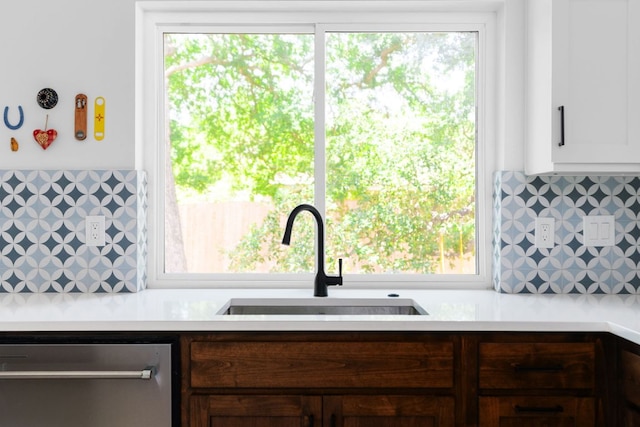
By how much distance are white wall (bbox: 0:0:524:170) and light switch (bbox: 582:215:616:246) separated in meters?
0.49

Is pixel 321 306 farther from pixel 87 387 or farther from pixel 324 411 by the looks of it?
pixel 87 387

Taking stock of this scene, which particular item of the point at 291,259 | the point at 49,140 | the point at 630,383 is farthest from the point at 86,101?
the point at 630,383

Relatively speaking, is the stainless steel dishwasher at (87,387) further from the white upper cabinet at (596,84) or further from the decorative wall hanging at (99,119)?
the white upper cabinet at (596,84)

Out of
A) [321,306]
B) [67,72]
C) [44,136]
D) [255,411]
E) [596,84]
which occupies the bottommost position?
[255,411]

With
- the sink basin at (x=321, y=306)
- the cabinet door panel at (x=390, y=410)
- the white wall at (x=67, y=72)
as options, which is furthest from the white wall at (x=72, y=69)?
the cabinet door panel at (x=390, y=410)

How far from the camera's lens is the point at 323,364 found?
1.62m

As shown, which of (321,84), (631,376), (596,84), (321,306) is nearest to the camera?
(631,376)

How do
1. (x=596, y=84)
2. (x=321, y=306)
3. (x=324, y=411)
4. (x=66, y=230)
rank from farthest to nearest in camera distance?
(x=66, y=230) < (x=321, y=306) < (x=596, y=84) < (x=324, y=411)

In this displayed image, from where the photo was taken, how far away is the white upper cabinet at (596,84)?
187 cm

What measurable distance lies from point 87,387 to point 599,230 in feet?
6.30

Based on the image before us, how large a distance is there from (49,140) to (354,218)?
1255 millimetres

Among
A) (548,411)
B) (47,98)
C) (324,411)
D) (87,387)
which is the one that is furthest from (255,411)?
(47,98)

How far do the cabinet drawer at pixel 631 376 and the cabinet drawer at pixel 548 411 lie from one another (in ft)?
0.36

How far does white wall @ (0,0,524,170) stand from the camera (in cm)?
216
